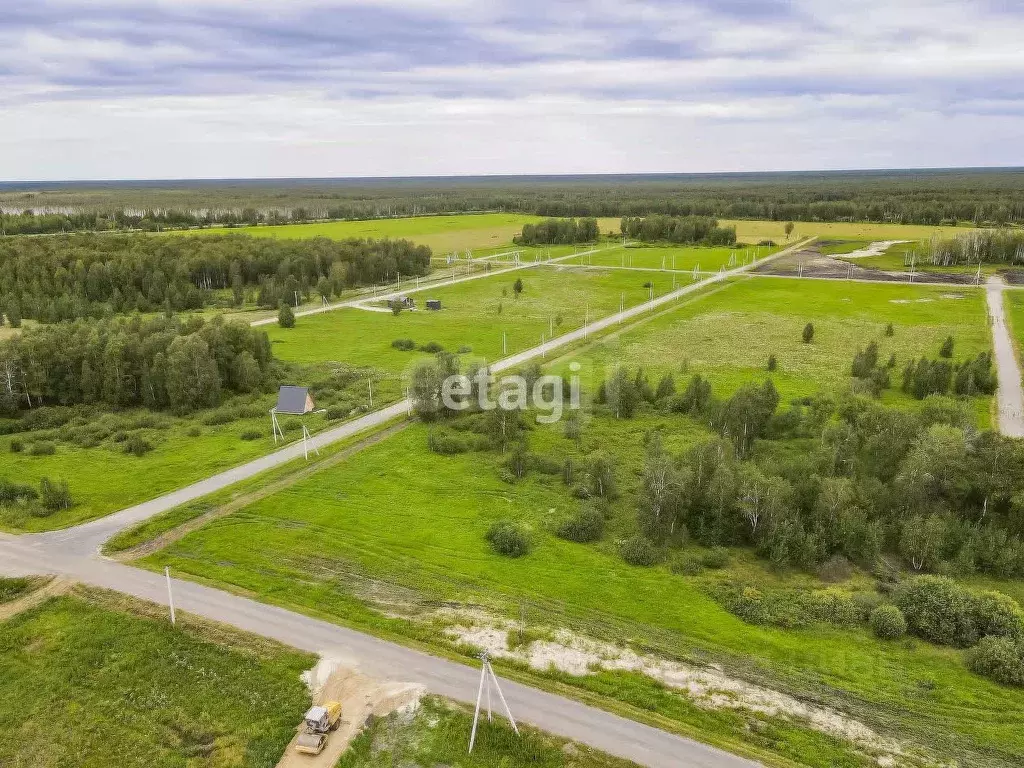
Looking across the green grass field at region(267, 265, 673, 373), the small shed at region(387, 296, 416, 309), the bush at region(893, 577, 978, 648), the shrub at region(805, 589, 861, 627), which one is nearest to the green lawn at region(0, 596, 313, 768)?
the shrub at region(805, 589, 861, 627)

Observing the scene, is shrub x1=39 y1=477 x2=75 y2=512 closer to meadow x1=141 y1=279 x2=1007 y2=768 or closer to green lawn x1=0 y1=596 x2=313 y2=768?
meadow x1=141 y1=279 x2=1007 y2=768

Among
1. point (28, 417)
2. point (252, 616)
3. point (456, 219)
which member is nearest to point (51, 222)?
point (456, 219)

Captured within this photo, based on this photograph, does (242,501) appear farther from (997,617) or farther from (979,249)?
(979,249)

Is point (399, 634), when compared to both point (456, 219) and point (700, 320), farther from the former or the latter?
point (456, 219)

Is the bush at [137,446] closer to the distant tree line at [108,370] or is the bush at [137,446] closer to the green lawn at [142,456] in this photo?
the green lawn at [142,456]

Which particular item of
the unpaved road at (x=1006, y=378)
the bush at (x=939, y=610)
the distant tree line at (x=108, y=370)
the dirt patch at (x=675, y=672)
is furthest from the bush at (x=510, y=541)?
the unpaved road at (x=1006, y=378)
